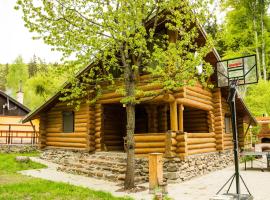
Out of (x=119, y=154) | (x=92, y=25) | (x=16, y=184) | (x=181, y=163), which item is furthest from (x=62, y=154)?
(x=92, y=25)

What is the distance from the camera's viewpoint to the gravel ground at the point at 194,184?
9.32 m

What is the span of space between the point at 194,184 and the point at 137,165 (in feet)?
8.68

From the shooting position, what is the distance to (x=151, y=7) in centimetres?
1062

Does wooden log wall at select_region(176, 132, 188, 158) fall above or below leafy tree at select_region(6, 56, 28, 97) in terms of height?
below

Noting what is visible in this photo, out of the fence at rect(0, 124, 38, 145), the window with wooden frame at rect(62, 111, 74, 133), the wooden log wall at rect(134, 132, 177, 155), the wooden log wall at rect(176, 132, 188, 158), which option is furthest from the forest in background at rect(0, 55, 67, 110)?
the wooden log wall at rect(176, 132, 188, 158)

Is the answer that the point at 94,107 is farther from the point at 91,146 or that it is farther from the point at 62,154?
the point at 62,154

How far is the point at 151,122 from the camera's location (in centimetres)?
1586

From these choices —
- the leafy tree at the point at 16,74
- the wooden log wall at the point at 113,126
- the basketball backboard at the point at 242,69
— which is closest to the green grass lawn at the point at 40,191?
the wooden log wall at the point at 113,126

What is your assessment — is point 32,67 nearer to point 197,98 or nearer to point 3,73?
point 3,73

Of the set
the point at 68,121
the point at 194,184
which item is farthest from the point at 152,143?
the point at 68,121

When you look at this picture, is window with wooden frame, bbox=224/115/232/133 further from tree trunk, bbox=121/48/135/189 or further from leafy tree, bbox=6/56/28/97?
leafy tree, bbox=6/56/28/97

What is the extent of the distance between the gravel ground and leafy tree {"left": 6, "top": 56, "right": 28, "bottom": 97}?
170 feet

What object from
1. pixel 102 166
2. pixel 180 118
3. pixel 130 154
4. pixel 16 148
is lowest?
pixel 102 166

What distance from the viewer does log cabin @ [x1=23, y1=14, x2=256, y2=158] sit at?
1270cm
